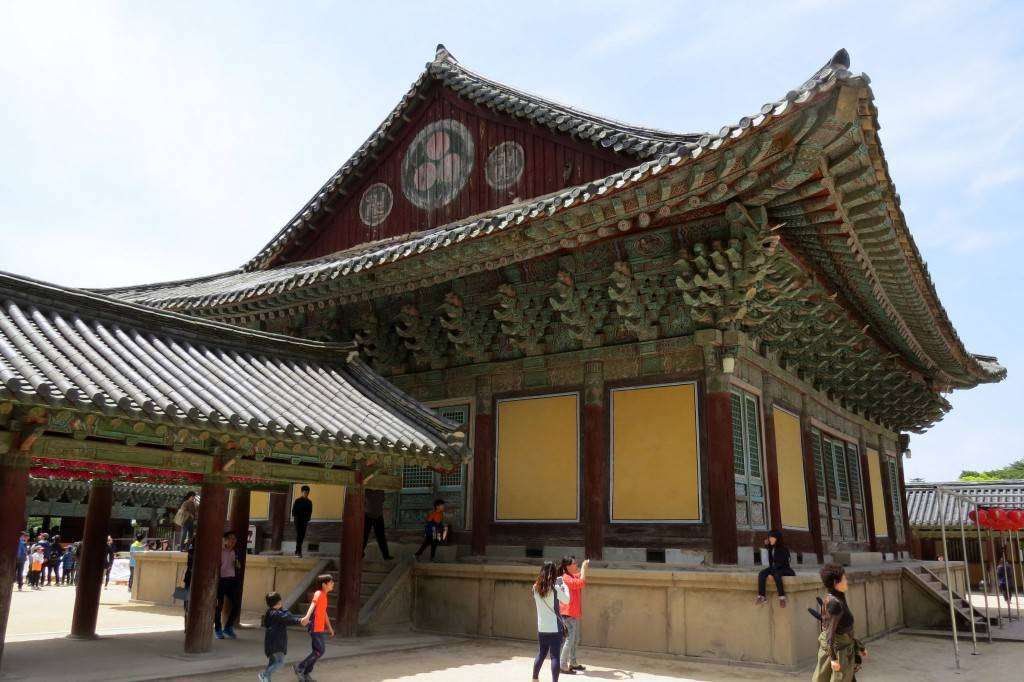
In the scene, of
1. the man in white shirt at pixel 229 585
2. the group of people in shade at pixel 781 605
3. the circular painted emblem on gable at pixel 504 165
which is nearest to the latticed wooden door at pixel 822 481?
the group of people in shade at pixel 781 605

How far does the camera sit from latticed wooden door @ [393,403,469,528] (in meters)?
14.0

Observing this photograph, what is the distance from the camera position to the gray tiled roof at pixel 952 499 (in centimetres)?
2903

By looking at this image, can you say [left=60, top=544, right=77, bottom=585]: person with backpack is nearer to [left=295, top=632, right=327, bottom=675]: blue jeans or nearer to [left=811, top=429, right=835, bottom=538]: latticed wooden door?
[left=295, top=632, right=327, bottom=675]: blue jeans

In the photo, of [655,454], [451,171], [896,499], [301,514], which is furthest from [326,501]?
[896,499]

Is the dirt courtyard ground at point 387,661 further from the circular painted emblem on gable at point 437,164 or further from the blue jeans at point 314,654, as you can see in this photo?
the circular painted emblem on gable at point 437,164

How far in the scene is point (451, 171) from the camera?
16.5m

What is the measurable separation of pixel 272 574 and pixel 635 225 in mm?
9874

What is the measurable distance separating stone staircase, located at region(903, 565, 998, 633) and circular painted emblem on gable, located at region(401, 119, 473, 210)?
1273cm

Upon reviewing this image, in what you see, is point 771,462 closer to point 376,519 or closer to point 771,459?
point 771,459

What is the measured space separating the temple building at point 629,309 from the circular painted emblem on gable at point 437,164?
0.06 m

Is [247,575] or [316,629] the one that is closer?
[316,629]

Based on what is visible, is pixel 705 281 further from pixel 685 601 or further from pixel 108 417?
pixel 108 417

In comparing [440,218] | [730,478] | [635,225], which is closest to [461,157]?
[440,218]

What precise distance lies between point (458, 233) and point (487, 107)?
5.22 m
